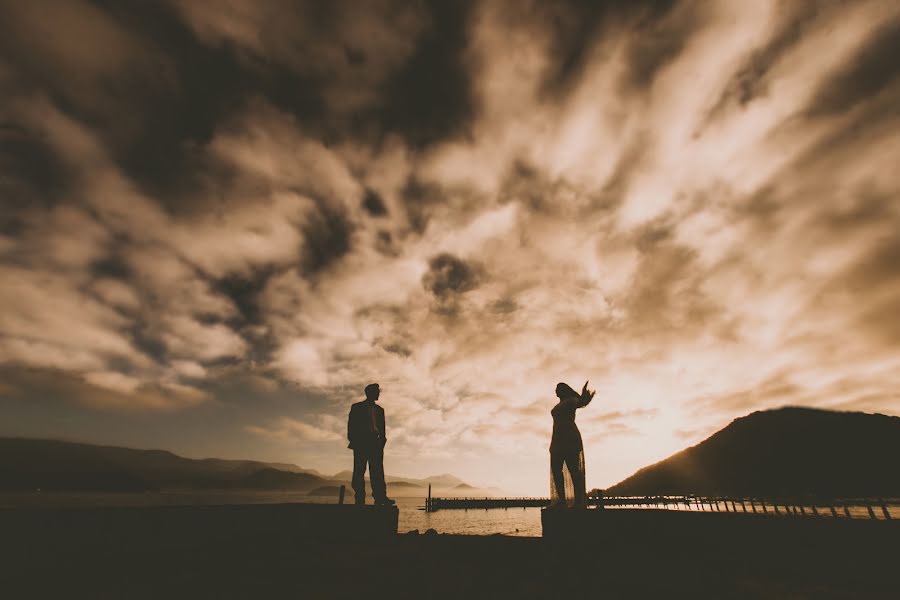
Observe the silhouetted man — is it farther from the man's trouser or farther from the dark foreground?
the dark foreground

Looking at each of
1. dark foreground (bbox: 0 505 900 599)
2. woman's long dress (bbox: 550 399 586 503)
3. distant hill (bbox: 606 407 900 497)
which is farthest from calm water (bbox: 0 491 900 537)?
distant hill (bbox: 606 407 900 497)

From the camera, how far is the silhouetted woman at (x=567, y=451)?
6.56 m

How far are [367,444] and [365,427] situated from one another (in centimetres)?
34

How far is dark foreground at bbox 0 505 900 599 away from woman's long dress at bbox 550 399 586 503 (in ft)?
2.14

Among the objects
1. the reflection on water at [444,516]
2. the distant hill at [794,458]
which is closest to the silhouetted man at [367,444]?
the reflection on water at [444,516]

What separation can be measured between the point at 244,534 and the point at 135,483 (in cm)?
23813

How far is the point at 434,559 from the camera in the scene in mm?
4527

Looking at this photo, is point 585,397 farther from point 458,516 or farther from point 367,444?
point 458,516

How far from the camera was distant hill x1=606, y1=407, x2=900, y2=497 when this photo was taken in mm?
67062

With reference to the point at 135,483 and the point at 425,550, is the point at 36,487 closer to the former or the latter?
the point at 135,483

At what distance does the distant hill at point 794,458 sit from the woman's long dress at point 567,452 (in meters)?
70.7

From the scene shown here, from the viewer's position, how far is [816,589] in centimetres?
370

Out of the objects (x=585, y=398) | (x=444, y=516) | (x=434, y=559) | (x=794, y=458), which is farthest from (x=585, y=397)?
(x=794, y=458)

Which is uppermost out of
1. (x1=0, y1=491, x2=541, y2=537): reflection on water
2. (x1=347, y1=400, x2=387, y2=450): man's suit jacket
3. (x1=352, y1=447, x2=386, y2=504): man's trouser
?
(x1=347, y1=400, x2=387, y2=450): man's suit jacket
